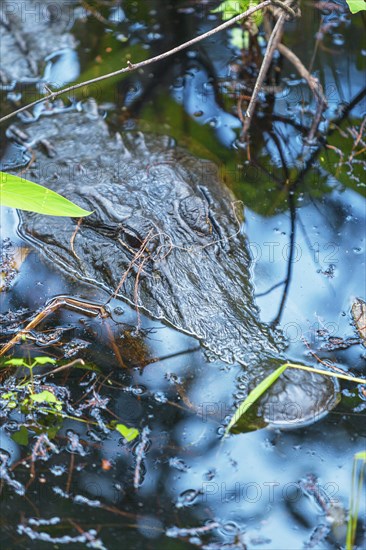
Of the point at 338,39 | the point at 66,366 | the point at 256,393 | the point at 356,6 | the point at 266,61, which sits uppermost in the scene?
the point at 356,6

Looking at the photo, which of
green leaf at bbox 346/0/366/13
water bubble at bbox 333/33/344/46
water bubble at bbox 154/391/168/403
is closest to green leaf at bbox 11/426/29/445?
water bubble at bbox 154/391/168/403

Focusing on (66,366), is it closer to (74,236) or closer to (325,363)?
(74,236)

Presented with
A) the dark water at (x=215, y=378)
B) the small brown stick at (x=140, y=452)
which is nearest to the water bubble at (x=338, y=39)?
the dark water at (x=215, y=378)

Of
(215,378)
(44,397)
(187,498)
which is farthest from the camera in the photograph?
(215,378)

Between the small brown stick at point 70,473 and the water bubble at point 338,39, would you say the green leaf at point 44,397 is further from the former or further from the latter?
the water bubble at point 338,39

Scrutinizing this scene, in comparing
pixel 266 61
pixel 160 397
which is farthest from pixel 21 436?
pixel 266 61

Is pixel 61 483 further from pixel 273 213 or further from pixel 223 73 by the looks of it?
pixel 223 73
